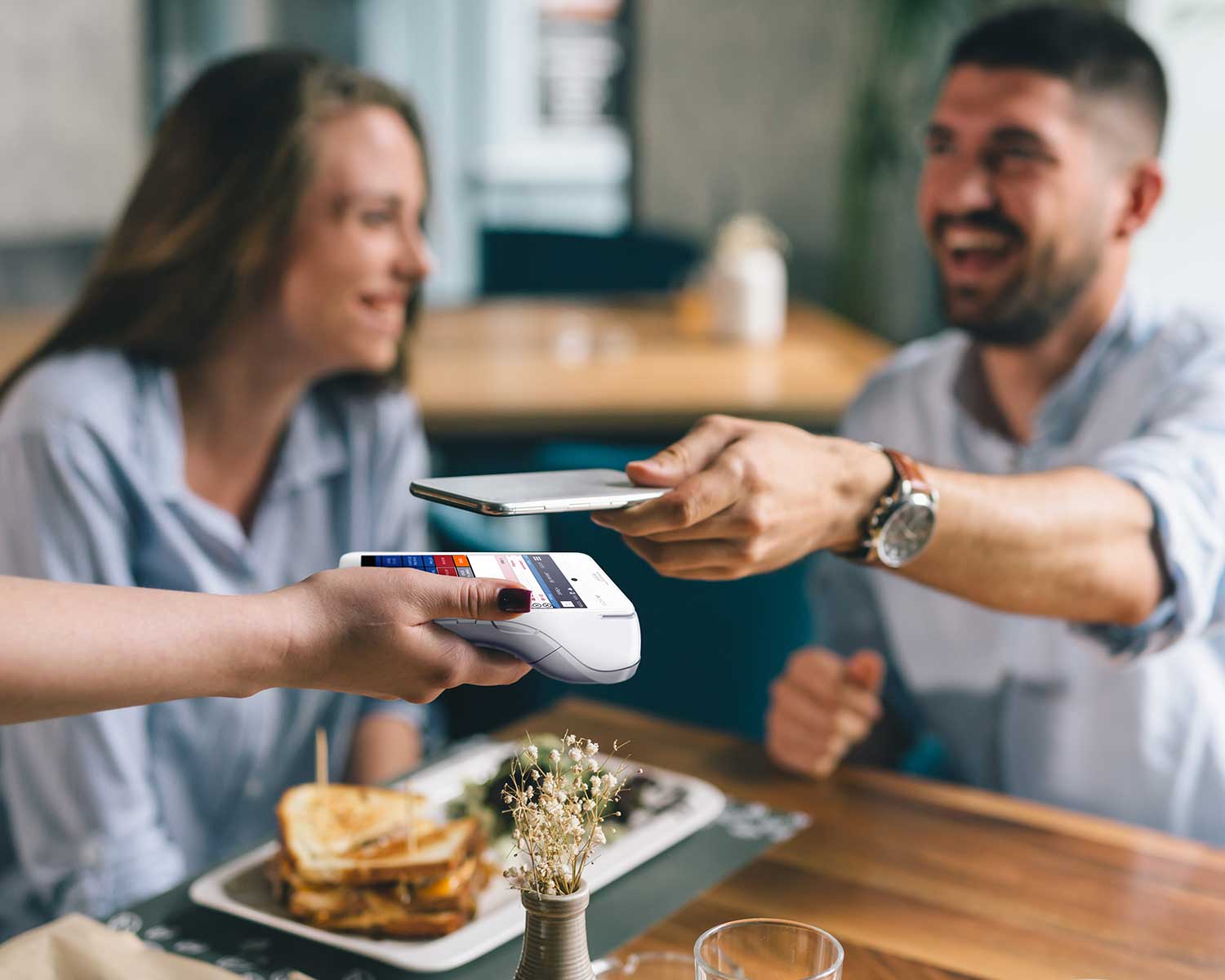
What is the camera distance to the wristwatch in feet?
3.39

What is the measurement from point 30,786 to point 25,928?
0.17 meters

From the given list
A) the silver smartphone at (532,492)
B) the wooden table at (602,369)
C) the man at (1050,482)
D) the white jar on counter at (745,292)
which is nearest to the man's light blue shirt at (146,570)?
the wooden table at (602,369)

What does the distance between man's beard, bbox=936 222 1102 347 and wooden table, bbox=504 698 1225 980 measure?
1.83ft

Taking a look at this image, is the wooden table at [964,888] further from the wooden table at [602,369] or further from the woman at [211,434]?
the wooden table at [602,369]

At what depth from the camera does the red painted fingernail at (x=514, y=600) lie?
0.71m

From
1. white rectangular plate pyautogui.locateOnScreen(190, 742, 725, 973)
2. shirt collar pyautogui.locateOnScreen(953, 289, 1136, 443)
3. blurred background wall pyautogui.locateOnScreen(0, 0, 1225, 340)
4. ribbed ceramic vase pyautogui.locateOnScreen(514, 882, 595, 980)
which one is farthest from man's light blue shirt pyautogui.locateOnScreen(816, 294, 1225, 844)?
blurred background wall pyautogui.locateOnScreen(0, 0, 1225, 340)

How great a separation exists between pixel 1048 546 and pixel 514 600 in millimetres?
592

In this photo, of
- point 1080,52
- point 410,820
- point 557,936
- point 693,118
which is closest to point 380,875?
point 410,820

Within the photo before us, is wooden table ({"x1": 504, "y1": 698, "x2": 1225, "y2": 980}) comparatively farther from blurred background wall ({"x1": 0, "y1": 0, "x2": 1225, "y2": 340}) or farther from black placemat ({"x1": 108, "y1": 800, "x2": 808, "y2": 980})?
blurred background wall ({"x1": 0, "y1": 0, "x2": 1225, "y2": 340})

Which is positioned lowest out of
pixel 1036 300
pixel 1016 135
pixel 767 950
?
pixel 767 950

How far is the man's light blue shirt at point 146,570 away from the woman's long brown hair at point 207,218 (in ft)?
0.19

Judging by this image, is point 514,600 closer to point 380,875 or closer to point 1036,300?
point 380,875

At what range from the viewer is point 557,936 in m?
0.72

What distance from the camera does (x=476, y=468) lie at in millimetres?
3375
